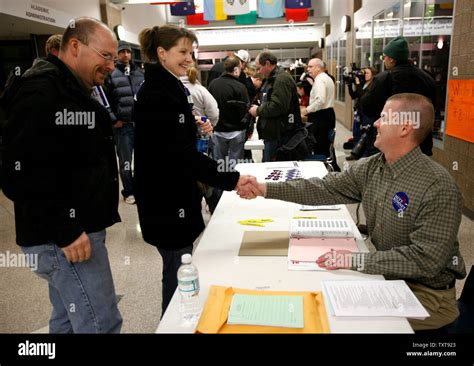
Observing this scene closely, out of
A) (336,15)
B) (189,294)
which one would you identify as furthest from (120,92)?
(336,15)

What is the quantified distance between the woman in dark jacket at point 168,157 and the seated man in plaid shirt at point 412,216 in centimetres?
70

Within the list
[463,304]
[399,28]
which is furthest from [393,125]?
[399,28]

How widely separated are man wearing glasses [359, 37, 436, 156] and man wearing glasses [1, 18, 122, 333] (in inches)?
105

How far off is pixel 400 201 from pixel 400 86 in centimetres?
222

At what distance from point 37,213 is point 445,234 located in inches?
54.9

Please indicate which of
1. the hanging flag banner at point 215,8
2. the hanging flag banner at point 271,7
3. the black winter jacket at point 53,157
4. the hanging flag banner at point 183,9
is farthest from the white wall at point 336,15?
the black winter jacket at point 53,157

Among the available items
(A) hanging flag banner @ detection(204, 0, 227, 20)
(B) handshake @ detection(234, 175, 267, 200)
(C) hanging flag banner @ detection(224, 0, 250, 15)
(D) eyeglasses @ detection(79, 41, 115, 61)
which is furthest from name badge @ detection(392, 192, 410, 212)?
(A) hanging flag banner @ detection(204, 0, 227, 20)

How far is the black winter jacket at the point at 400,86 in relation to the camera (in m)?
3.37

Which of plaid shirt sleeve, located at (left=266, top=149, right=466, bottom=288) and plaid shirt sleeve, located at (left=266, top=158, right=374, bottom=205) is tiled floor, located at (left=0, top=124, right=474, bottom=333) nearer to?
plaid shirt sleeve, located at (left=266, top=158, right=374, bottom=205)

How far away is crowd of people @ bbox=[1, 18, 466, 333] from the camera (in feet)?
4.27

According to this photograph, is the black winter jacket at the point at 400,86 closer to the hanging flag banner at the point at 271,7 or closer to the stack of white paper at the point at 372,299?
the stack of white paper at the point at 372,299

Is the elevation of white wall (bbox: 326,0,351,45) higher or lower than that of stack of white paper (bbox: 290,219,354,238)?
higher

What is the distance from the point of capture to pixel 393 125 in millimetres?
1605

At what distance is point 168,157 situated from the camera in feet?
5.81
